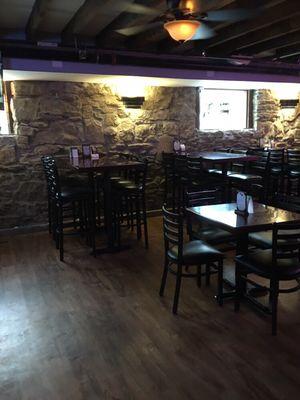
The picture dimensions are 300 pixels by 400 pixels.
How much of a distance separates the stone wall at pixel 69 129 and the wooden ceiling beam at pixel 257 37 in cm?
95

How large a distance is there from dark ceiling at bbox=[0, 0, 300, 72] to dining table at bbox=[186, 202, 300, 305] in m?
1.63

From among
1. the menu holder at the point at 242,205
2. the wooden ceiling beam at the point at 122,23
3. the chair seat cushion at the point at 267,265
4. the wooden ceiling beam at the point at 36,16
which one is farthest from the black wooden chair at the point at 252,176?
the wooden ceiling beam at the point at 36,16

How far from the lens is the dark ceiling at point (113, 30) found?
11.5 ft

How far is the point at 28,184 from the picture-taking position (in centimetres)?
521

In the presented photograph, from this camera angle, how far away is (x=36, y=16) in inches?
144

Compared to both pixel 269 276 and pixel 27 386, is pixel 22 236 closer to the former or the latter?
pixel 27 386

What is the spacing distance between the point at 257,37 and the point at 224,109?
2.07 meters

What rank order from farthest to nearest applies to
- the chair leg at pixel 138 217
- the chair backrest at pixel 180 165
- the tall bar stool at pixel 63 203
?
the chair backrest at pixel 180 165
the chair leg at pixel 138 217
the tall bar stool at pixel 63 203

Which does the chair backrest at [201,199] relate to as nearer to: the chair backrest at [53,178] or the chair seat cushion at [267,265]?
the chair seat cushion at [267,265]

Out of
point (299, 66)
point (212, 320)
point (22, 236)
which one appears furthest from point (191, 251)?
point (299, 66)

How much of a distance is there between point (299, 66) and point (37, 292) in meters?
5.85

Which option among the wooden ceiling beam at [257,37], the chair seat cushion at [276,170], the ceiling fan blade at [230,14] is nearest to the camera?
the ceiling fan blade at [230,14]

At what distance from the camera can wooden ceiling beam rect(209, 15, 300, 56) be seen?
4.18 m

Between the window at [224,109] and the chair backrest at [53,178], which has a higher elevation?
the window at [224,109]
